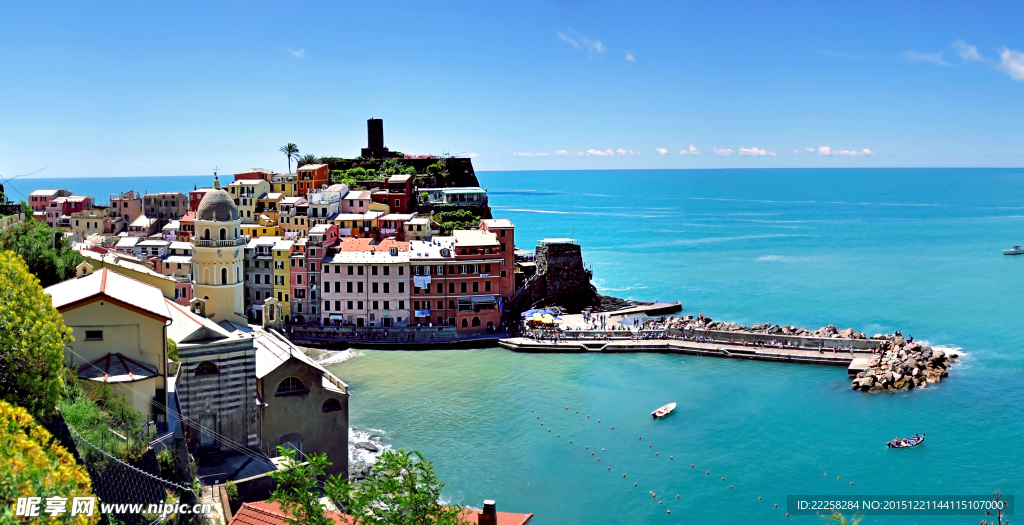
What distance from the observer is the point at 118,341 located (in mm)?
24500

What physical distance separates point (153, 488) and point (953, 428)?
3620 centimetres

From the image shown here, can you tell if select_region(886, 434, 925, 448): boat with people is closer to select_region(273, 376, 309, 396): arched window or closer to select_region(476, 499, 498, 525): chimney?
select_region(476, 499, 498, 525): chimney

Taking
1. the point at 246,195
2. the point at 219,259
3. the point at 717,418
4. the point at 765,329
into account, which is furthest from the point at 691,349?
the point at 246,195

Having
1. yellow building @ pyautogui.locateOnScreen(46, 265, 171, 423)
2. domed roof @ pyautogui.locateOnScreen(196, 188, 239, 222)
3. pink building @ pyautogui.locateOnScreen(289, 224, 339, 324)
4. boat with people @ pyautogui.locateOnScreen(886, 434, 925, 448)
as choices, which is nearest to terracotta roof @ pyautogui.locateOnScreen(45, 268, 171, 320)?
yellow building @ pyautogui.locateOnScreen(46, 265, 171, 423)

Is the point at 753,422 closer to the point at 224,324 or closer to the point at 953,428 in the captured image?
the point at 953,428

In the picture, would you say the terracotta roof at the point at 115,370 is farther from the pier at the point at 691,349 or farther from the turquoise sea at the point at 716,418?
the pier at the point at 691,349

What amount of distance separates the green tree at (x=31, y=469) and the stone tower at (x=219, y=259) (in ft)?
67.2

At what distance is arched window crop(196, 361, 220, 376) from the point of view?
27.5 metres

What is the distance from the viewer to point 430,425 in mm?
40438

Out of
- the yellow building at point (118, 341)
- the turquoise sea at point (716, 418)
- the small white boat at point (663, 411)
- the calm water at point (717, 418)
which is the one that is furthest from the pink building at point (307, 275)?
the yellow building at point (118, 341)

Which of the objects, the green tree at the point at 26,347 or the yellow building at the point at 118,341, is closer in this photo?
the green tree at the point at 26,347

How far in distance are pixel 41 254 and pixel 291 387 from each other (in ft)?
39.5

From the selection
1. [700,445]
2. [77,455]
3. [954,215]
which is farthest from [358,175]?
[954,215]

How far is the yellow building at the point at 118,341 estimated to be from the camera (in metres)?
23.7
